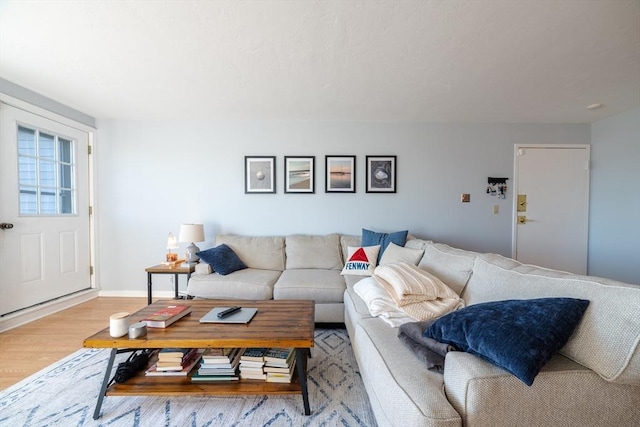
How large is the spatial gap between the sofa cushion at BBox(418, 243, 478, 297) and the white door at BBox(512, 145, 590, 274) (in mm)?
2055

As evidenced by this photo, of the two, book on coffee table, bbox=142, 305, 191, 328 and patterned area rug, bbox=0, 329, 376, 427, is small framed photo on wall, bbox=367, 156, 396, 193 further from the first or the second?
book on coffee table, bbox=142, 305, 191, 328

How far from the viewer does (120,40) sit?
67.5 inches

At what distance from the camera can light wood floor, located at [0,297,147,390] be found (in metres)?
1.75

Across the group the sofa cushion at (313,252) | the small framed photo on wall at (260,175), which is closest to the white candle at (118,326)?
the sofa cushion at (313,252)

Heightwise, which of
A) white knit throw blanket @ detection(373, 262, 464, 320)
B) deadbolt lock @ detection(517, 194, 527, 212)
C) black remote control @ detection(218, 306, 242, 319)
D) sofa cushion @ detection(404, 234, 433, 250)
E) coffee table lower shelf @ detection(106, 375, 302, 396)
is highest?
deadbolt lock @ detection(517, 194, 527, 212)

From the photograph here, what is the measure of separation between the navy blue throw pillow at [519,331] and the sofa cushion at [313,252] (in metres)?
1.91

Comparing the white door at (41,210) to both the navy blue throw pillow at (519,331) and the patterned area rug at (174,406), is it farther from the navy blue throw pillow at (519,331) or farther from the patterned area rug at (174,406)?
the navy blue throw pillow at (519,331)

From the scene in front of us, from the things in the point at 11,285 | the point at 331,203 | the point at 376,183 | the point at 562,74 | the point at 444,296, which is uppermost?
the point at 562,74

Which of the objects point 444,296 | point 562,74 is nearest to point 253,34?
point 444,296

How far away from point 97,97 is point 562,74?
4389 millimetres

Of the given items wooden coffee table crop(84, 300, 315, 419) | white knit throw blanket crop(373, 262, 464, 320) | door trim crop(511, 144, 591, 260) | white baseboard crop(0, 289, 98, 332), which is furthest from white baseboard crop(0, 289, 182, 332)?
door trim crop(511, 144, 591, 260)

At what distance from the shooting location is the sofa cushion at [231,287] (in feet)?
7.63

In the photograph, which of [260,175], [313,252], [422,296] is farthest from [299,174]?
[422,296]

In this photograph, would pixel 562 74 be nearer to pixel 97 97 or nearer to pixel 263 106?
pixel 263 106
